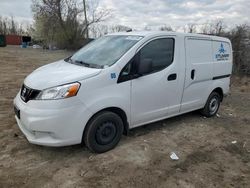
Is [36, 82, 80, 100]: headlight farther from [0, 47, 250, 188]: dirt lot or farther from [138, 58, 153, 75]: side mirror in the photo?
[138, 58, 153, 75]: side mirror

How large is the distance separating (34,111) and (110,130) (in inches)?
44.7

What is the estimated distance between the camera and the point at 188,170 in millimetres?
3350

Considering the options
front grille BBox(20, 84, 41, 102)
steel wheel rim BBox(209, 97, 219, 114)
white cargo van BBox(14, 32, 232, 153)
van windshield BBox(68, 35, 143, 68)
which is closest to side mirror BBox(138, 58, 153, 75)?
white cargo van BBox(14, 32, 232, 153)

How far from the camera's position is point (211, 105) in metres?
5.56

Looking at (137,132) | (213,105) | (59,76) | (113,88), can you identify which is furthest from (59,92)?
(213,105)

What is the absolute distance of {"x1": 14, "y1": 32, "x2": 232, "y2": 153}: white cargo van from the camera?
3203 millimetres

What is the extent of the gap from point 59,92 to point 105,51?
1.26 metres

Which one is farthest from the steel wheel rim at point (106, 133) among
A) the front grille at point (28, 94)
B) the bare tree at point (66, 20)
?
the bare tree at point (66, 20)

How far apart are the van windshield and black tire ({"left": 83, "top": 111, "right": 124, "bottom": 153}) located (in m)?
0.78

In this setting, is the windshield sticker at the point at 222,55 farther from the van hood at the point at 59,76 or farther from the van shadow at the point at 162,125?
the van hood at the point at 59,76

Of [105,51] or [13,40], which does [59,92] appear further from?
[13,40]

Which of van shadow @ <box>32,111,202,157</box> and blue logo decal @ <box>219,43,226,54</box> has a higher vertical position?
blue logo decal @ <box>219,43,226,54</box>

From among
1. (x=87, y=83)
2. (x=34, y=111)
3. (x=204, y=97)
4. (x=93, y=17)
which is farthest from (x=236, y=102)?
(x=93, y=17)

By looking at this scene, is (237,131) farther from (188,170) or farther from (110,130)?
(110,130)
